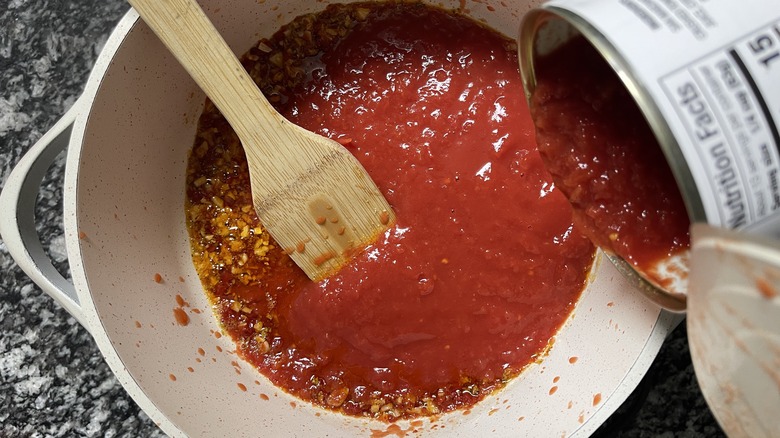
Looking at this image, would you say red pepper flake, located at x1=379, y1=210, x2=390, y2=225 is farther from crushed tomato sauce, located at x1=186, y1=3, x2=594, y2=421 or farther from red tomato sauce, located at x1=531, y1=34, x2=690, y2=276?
red tomato sauce, located at x1=531, y1=34, x2=690, y2=276

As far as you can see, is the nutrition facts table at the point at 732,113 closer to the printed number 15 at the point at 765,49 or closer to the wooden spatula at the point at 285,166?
the printed number 15 at the point at 765,49

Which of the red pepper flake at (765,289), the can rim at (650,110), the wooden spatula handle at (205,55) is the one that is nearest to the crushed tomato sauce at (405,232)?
the wooden spatula handle at (205,55)

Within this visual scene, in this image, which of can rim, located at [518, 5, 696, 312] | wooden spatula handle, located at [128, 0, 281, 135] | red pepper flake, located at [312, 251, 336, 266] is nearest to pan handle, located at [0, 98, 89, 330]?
wooden spatula handle, located at [128, 0, 281, 135]

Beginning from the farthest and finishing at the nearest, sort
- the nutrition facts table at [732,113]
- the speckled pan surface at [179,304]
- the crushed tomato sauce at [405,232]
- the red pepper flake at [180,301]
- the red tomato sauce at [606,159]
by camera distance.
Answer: the red pepper flake at [180,301], the crushed tomato sauce at [405,232], the speckled pan surface at [179,304], the red tomato sauce at [606,159], the nutrition facts table at [732,113]

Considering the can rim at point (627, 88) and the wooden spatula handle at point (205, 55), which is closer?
the can rim at point (627, 88)

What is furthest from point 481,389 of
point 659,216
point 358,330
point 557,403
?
point 659,216

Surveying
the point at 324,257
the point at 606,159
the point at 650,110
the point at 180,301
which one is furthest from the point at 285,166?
the point at 650,110

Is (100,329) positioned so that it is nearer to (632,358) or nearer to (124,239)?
(124,239)

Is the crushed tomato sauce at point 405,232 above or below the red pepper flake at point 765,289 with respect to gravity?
above

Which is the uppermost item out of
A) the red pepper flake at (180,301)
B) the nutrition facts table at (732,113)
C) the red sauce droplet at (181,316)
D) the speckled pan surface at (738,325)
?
the red pepper flake at (180,301)
